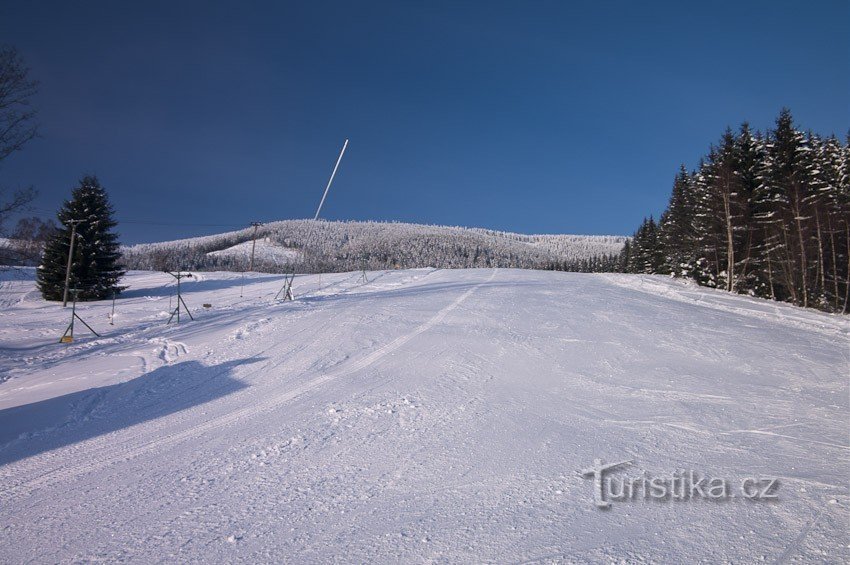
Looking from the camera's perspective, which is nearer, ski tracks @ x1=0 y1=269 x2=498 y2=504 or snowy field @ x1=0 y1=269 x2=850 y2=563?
snowy field @ x1=0 y1=269 x2=850 y2=563

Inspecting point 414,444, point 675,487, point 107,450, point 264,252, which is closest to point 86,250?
point 107,450

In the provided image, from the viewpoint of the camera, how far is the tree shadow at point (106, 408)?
6155 mm

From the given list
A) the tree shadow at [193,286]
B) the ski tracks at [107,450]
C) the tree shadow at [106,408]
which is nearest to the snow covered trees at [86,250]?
the tree shadow at [193,286]

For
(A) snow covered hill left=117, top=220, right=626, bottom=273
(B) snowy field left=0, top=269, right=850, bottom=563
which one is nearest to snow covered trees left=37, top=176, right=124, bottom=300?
(B) snowy field left=0, top=269, right=850, bottom=563

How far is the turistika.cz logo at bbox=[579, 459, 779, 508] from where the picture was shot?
14.5ft

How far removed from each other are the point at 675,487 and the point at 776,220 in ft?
98.8

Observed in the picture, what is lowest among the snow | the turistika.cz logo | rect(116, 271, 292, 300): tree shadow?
rect(116, 271, 292, 300): tree shadow

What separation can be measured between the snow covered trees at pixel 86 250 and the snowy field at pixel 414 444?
24248 millimetres

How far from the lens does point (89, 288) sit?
32938 mm

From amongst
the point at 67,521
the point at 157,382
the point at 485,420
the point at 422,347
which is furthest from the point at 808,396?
the point at 157,382

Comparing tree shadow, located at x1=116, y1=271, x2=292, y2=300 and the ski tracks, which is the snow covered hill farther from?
the ski tracks

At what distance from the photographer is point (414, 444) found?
5.82 metres

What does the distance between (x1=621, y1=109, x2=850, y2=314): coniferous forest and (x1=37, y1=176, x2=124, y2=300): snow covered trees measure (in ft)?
151

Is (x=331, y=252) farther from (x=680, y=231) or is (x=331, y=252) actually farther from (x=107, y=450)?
(x=107, y=450)
